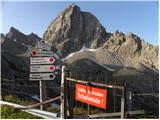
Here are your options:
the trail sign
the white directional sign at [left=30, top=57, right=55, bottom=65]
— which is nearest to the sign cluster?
the white directional sign at [left=30, top=57, right=55, bottom=65]

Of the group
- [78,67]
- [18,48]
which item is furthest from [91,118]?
[18,48]

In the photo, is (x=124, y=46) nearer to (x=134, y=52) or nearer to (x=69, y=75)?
(x=134, y=52)

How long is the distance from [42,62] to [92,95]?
7.68 feet

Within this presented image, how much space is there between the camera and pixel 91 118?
396 inches

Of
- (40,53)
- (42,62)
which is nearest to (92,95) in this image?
(42,62)

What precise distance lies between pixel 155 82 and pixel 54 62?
448ft

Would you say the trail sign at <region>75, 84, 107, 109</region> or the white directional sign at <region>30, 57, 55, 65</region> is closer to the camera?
the trail sign at <region>75, 84, 107, 109</region>

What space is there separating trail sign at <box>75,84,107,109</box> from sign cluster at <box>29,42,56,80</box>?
157 cm

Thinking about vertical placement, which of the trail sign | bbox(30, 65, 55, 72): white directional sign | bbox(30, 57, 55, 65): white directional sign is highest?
bbox(30, 57, 55, 65): white directional sign

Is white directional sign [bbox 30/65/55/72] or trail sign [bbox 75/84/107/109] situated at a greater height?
white directional sign [bbox 30/65/55/72]

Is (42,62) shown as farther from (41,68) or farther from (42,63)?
(41,68)

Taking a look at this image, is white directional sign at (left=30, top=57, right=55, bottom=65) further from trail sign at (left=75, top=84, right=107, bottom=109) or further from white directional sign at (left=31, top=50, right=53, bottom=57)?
trail sign at (left=75, top=84, right=107, bottom=109)

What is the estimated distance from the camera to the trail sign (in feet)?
29.2

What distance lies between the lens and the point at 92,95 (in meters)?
9.17
